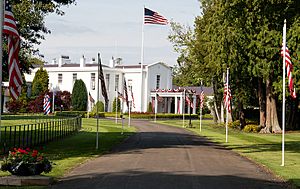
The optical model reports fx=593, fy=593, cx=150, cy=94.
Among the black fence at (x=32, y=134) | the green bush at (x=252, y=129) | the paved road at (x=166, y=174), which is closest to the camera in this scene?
the paved road at (x=166, y=174)

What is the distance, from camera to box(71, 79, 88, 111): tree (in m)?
94.8

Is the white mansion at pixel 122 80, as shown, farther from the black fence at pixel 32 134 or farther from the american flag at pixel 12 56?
the american flag at pixel 12 56

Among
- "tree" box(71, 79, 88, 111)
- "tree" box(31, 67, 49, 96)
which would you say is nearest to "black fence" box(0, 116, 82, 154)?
"tree" box(71, 79, 88, 111)

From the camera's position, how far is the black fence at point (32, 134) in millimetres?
25609

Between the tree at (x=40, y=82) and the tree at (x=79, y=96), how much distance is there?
4991mm

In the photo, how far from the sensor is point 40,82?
97.3m

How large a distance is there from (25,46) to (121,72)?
72.1m

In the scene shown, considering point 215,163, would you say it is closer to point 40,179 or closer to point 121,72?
point 40,179

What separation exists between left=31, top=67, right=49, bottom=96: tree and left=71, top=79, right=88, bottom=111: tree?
16.4 ft

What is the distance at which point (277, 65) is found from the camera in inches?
1957

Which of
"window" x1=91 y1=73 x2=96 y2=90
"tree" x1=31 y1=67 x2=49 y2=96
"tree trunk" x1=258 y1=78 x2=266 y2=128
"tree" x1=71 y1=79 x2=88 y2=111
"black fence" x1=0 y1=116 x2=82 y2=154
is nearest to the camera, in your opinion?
"black fence" x1=0 y1=116 x2=82 y2=154

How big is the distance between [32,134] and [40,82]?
68463mm

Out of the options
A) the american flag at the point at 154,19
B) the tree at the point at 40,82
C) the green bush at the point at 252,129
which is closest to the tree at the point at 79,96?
the tree at the point at 40,82

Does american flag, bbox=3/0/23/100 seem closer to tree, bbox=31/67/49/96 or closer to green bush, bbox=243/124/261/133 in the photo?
green bush, bbox=243/124/261/133
